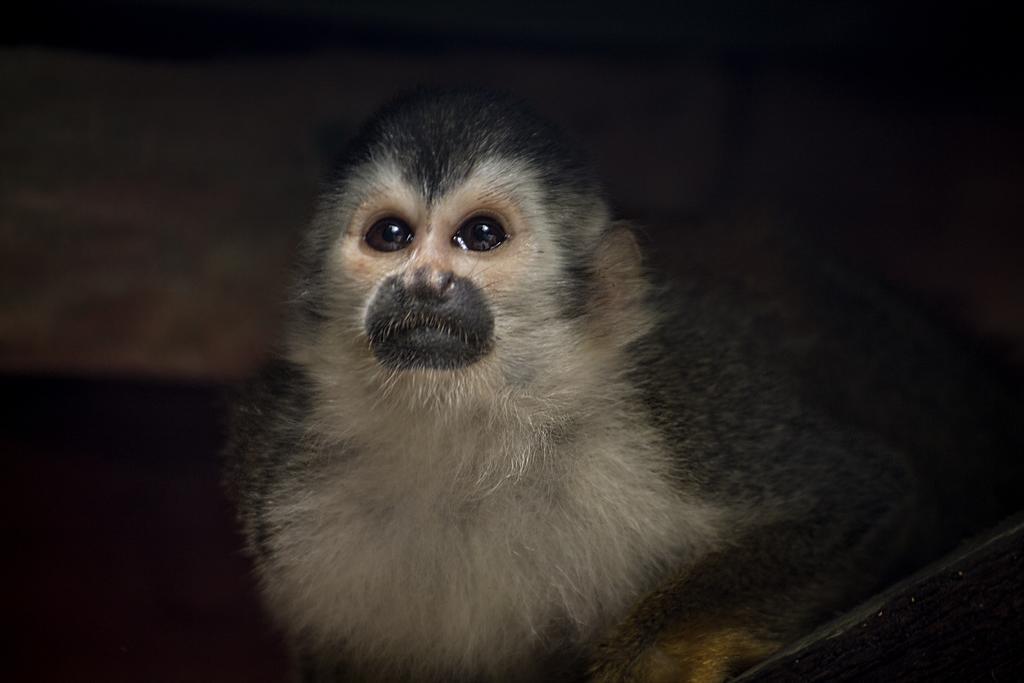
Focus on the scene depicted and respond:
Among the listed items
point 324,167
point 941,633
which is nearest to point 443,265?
point 941,633

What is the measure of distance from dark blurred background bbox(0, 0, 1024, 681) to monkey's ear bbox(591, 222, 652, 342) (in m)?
1.00

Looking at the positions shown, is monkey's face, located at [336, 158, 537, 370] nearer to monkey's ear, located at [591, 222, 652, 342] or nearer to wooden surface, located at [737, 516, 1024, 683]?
monkey's ear, located at [591, 222, 652, 342]

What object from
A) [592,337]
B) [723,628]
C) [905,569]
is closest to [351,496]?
[592,337]

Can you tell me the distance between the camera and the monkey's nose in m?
2.08

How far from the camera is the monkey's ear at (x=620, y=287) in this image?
2385 millimetres

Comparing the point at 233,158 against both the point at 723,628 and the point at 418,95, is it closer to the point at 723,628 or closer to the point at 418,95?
the point at 418,95

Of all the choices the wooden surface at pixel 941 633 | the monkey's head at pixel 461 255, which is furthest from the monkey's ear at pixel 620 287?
the wooden surface at pixel 941 633

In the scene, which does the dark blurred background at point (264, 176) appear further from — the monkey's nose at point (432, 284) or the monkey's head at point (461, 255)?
the monkey's nose at point (432, 284)

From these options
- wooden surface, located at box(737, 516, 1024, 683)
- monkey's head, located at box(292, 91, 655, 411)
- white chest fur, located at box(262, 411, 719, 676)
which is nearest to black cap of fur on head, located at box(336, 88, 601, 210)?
monkey's head, located at box(292, 91, 655, 411)

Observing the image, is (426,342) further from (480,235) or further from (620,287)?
(620,287)

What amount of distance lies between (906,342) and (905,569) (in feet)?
2.71

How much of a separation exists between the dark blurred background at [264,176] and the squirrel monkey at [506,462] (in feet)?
2.87

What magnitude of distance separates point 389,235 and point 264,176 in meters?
1.57

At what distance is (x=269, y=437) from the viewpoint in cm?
249
